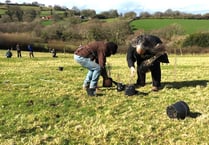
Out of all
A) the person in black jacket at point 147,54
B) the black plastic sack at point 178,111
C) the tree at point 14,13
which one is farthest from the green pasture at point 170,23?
the black plastic sack at point 178,111

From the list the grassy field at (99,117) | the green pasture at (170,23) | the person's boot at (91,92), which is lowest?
the grassy field at (99,117)

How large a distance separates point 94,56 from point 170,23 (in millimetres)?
86428

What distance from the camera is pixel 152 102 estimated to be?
10.3 meters

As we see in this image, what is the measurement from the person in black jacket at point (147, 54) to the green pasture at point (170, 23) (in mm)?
76314

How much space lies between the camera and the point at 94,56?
11.2 m

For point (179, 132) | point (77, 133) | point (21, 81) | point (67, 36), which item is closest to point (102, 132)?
point (77, 133)

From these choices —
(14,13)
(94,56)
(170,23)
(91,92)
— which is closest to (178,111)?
(91,92)

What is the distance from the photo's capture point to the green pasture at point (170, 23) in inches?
3555

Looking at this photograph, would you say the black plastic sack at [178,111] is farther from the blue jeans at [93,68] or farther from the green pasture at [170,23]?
the green pasture at [170,23]

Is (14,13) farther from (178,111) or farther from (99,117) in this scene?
(178,111)

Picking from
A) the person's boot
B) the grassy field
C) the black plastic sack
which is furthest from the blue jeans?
the black plastic sack

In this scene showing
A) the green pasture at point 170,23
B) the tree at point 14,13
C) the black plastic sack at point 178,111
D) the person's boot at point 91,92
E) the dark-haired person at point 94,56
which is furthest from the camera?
the tree at point 14,13

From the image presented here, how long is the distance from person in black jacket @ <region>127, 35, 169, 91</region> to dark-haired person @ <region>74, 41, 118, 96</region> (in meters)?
0.84

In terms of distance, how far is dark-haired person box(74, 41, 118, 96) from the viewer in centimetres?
1084
